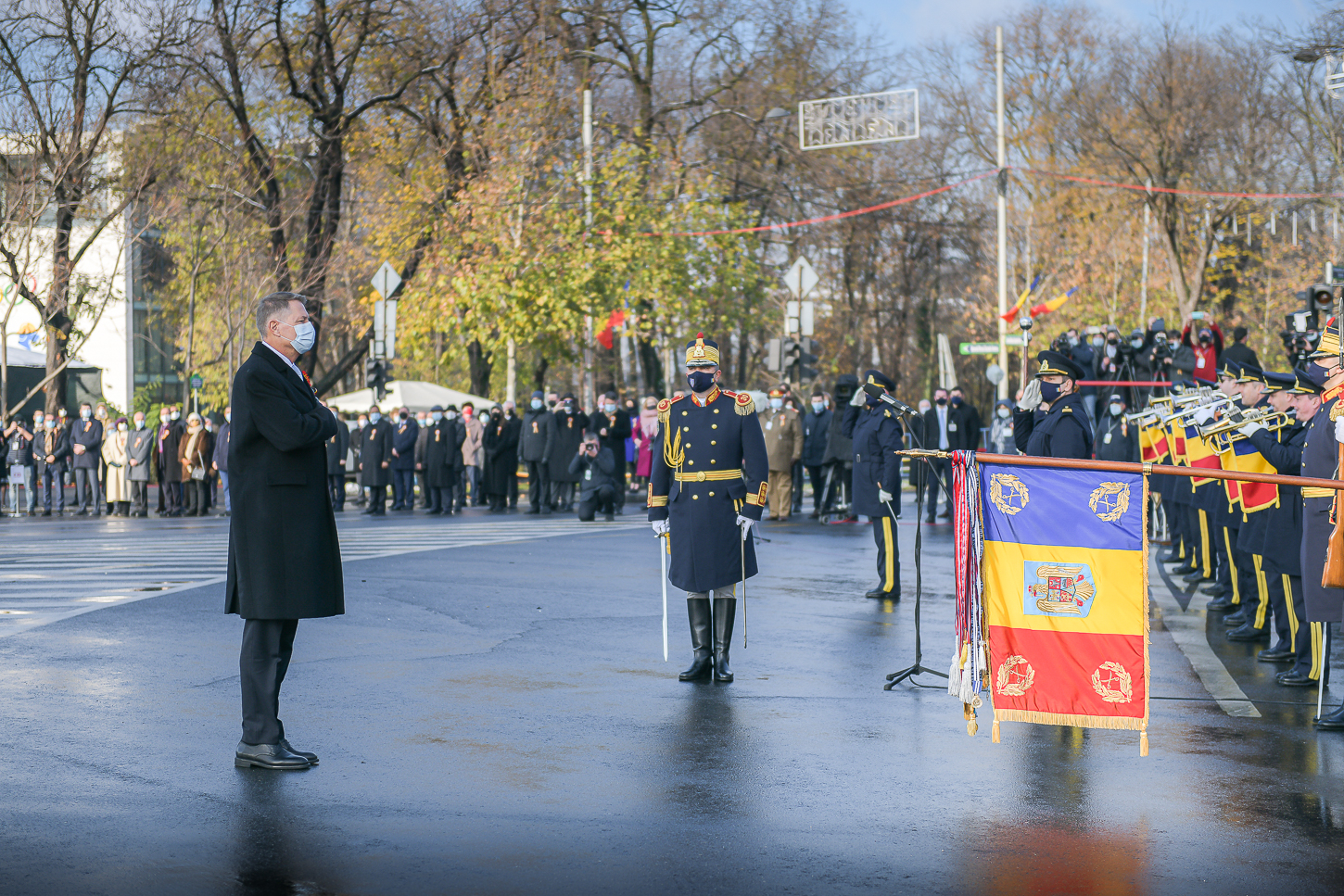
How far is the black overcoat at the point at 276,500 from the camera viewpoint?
6.75m

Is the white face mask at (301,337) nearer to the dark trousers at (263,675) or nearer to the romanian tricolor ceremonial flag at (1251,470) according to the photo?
the dark trousers at (263,675)

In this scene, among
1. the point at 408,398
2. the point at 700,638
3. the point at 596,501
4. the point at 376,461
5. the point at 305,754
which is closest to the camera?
the point at 305,754

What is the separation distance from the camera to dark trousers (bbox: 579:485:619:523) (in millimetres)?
23359

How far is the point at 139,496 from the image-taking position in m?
27.0

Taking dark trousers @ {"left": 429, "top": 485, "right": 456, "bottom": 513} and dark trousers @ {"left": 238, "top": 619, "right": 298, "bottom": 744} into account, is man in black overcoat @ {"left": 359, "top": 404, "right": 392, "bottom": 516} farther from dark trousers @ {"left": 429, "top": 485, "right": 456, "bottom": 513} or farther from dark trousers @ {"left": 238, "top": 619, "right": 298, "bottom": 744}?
dark trousers @ {"left": 238, "top": 619, "right": 298, "bottom": 744}

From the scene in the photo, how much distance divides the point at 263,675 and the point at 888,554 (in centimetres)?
773

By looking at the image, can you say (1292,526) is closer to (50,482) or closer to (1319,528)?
(1319,528)

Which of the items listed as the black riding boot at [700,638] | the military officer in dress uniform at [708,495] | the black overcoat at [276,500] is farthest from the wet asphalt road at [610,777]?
the black overcoat at [276,500]

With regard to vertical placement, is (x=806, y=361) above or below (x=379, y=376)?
above

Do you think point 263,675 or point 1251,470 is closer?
point 263,675

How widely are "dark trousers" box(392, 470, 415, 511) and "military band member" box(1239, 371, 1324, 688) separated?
64.1ft

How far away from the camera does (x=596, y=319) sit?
3150 centimetres

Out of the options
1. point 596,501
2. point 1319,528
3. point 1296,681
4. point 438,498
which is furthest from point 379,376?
point 1319,528

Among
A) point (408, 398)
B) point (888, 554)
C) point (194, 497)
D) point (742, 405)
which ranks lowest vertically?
point (888, 554)
